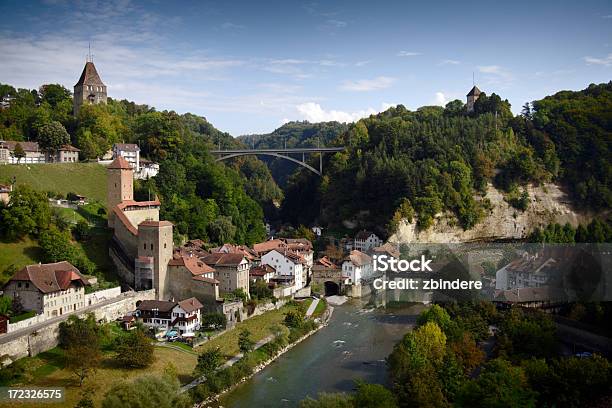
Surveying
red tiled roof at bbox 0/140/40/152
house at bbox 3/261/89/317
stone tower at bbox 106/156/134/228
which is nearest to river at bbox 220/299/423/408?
house at bbox 3/261/89/317

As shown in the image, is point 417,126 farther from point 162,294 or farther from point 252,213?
point 162,294

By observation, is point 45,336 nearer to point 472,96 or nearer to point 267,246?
point 267,246

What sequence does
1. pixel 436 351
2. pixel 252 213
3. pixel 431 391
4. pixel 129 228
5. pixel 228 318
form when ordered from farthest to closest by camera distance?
pixel 252 213 → pixel 129 228 → pixel 228 318 → pixel 436 351 → pixel 431 391

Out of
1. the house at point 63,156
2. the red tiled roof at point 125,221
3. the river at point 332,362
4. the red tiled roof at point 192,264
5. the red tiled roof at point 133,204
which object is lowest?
the river at point 332,362

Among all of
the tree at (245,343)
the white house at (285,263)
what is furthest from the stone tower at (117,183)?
the tree at (245,343)

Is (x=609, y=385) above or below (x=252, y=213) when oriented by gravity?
below

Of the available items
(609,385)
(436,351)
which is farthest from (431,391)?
(609,385)

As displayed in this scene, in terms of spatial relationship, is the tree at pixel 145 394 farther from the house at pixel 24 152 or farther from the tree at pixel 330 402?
the house at pixel 24 152
